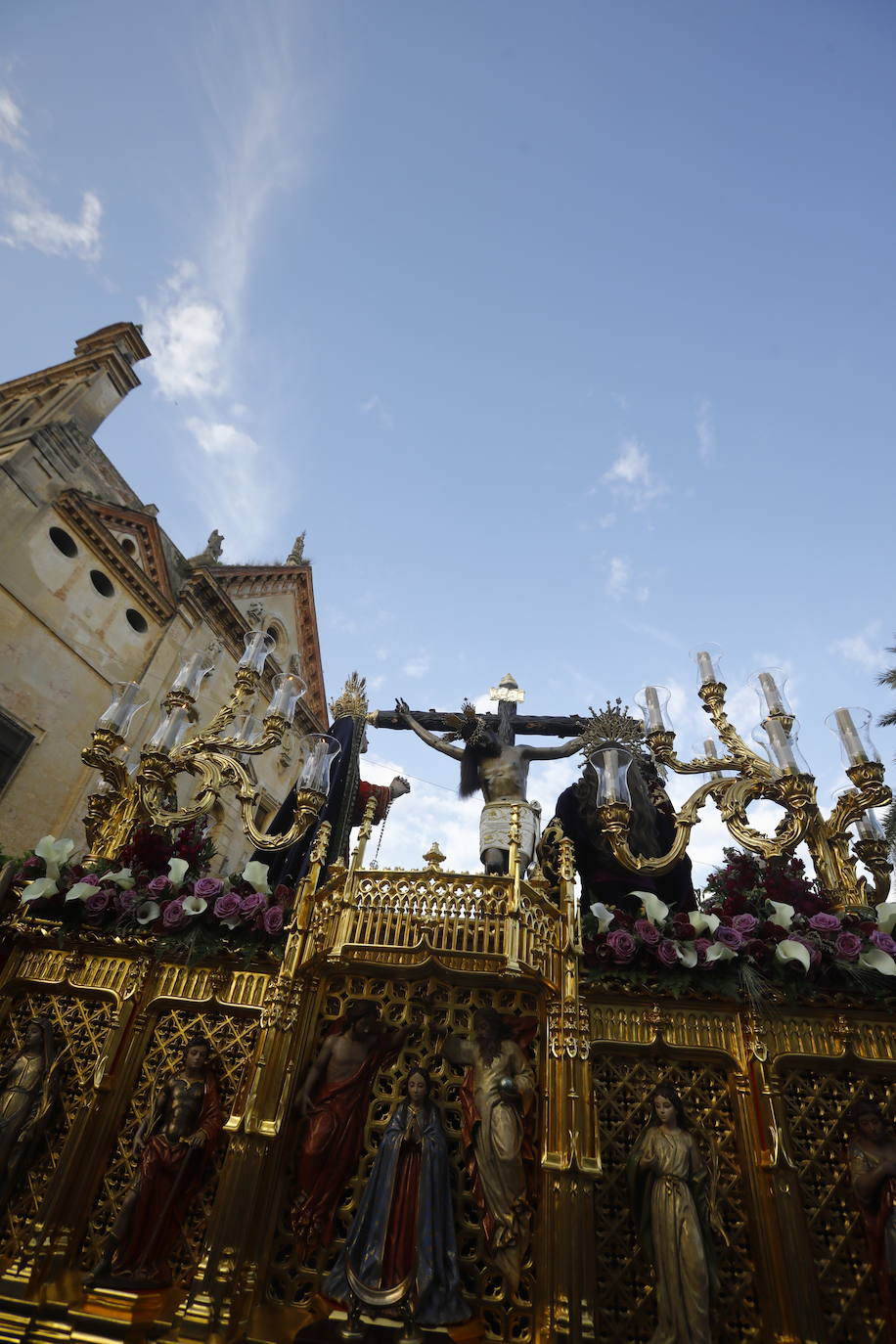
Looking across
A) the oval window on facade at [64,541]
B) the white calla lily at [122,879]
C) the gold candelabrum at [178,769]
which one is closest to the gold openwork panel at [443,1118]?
the gold candelabrum at [178,769]

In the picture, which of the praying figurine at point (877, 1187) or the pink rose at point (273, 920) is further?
the pink rose at point (273, 920)

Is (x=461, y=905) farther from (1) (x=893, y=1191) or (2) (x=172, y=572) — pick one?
(2) (x=172, y=572)

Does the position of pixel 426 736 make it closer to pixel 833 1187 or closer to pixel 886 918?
pixel 886 918

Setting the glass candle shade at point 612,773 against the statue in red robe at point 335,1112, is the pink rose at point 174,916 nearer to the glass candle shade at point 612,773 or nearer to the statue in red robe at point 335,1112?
the statue in red robe at point 335,1112

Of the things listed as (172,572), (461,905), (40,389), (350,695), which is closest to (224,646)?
(172,572)

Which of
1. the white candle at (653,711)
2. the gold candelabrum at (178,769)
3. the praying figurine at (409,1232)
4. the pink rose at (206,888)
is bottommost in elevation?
the praying figurine at (409,1232)

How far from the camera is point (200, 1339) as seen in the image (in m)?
4.00

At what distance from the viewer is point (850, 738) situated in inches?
235

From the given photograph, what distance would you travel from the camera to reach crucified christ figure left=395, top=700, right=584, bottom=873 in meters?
7.78

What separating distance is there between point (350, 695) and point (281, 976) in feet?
16.8

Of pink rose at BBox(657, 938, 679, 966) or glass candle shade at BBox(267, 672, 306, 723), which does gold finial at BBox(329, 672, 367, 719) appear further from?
pink rose at BBox(657, 938, 679, 966)

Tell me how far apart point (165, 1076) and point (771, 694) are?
707 centimetres

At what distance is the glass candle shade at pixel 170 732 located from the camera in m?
7.06

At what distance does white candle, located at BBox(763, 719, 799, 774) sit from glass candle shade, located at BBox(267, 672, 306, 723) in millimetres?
5215
